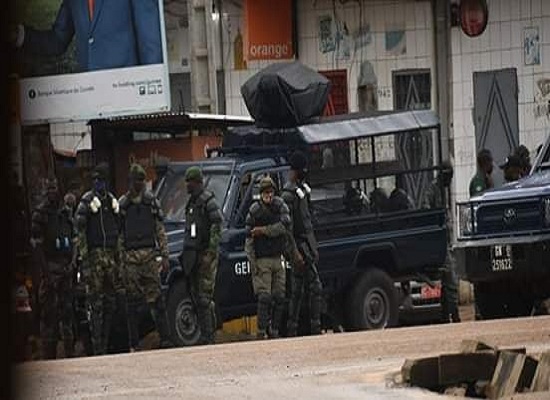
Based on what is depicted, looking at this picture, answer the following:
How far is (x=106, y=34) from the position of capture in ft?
61.2

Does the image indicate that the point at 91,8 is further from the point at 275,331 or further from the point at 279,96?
the point at 275,331

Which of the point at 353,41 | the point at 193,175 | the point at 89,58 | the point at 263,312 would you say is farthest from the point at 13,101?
the point at 353,41

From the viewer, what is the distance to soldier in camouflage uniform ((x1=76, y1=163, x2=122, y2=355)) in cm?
1528

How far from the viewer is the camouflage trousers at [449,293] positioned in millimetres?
17203

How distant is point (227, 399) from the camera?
31.9ft

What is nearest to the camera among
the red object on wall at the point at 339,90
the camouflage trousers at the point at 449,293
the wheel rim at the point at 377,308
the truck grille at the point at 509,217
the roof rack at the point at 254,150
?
the truck grille at the point at 509,217

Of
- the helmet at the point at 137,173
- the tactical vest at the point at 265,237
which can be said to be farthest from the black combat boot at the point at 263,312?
the helmet at the point at 137,173

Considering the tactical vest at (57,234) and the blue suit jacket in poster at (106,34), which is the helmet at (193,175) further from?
the blue suit jacket in poster at (106,34)

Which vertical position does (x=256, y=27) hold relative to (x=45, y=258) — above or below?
above

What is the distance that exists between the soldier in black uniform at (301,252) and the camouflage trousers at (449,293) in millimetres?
1881

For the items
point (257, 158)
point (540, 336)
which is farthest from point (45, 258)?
point (540, 336)

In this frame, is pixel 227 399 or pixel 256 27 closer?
pixel 227 399

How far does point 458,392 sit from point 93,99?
958 cm

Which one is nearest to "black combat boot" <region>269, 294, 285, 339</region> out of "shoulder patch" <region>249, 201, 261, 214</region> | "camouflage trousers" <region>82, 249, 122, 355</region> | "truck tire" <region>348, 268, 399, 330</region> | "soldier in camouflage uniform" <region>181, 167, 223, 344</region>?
"soldier in camouflage uniform" <region>181, 167, 223, 344</region>
